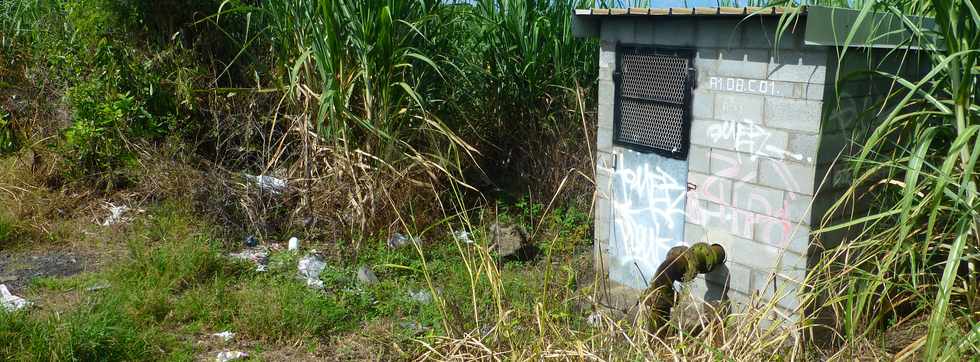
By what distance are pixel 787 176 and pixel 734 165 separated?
35 cm

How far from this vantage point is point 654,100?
4750 mm

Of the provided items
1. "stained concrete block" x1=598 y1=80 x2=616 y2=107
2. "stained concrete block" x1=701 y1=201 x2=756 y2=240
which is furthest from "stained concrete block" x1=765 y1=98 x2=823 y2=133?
"stained concrete block" x1=598 y1=80 x2=616 y2=107

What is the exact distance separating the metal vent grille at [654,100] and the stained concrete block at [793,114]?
55cm

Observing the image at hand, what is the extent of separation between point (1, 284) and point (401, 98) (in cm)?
277

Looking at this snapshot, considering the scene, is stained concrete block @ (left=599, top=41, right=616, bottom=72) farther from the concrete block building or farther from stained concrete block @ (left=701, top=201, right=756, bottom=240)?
stained concrete block @ (left=701, top=201, right=756, bottom=240)

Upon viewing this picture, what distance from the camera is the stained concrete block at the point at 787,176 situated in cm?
402

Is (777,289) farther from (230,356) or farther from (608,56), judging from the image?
(230,356)

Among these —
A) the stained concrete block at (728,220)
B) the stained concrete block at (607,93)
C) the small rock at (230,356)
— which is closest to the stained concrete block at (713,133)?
the stained concrete block at (728,220)

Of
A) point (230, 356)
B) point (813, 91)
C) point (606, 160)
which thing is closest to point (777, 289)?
point (813, 91)

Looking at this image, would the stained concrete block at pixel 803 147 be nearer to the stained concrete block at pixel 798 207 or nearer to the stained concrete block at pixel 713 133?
the stained concrete block at pixel 798 207

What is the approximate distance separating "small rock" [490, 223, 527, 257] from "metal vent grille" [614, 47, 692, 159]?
4.17 feet

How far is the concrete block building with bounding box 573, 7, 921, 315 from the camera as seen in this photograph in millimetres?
3936

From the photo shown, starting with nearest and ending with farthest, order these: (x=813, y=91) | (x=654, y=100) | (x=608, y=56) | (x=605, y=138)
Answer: (x=813, y=91) < (x=654, y=100) < (x=608, y=56) < (x=605, y=138)

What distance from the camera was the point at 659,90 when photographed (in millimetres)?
4723
